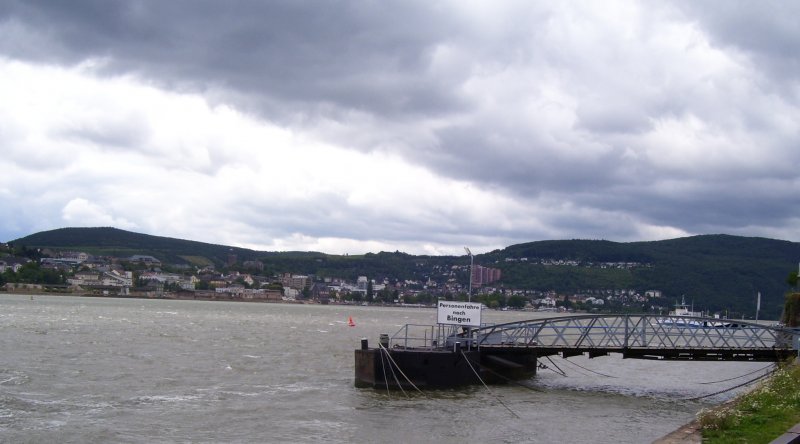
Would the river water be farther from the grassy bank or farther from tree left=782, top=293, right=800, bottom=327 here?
tree left=782, top=293, right=800, bottom=327

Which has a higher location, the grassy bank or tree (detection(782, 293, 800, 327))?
tree (detection(782, 293, 800, 327))

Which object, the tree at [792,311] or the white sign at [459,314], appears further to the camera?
the tree at [792,311]

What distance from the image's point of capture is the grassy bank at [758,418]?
1889 cm

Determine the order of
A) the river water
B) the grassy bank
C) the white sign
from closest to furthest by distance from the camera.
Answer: the grassy bank → the river water → the white sign

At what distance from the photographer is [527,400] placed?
34.4 m

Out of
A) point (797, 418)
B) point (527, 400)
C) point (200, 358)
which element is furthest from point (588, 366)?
point (797, 418)

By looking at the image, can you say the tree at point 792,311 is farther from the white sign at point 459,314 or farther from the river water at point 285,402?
the white sign at point 459,314

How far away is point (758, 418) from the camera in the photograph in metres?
21.1

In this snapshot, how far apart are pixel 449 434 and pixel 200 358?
2636cm

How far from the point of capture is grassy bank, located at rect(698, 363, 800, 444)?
744 inches

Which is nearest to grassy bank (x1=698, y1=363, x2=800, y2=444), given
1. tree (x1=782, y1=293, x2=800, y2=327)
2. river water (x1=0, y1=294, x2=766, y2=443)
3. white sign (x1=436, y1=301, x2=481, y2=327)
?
river water (x1=0, y1=294, x2=766, y2=443)

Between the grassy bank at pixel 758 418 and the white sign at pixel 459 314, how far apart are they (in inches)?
546

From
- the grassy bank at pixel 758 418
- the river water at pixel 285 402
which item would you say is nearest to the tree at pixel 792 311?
the river water at pixel 285 402

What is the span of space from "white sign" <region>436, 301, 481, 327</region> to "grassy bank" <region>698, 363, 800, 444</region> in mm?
13879
